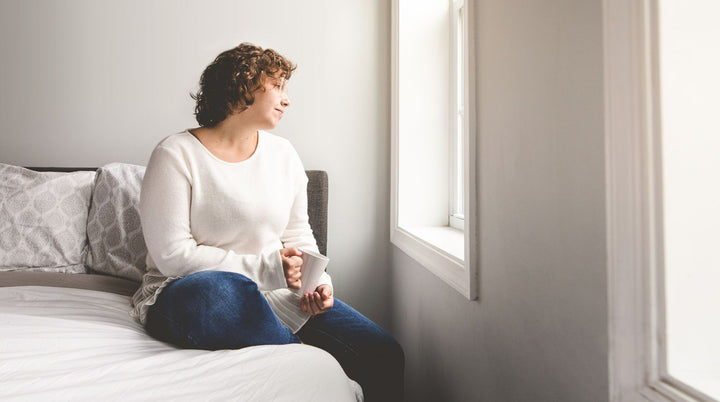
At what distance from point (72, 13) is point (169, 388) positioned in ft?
6.50

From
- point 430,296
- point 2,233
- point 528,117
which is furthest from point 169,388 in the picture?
point 2,233

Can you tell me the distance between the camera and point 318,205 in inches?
75.2

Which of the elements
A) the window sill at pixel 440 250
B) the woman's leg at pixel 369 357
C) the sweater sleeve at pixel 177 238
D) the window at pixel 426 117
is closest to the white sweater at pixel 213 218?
the sweater sleeve at pixel 177 238

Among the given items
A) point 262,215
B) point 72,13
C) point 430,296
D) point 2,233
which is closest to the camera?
point 262,215

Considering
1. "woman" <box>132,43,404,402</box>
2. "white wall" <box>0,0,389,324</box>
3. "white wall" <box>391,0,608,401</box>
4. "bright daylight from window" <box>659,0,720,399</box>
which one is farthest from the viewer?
"white wall" <box>0,0,389,324</box>

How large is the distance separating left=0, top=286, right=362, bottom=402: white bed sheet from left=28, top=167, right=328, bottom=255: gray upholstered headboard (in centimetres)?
93

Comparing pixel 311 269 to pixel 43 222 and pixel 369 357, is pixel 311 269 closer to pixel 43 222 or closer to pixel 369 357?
pixel 369 357

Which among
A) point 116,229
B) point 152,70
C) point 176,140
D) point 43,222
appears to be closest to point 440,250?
point 176,140

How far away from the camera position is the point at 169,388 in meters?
0.74

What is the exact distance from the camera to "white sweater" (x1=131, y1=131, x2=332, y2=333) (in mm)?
1197

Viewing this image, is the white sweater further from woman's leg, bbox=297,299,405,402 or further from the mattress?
the mattress

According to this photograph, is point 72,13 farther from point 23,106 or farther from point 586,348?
point 586,348

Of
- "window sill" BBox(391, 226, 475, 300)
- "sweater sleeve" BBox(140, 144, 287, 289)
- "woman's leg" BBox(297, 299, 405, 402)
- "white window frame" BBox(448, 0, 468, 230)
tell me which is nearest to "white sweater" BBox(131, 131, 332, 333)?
"sweater sleeve" BBox(140, 144, 287, 289)

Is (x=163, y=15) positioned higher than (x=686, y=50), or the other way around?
(x=163, y=15)
